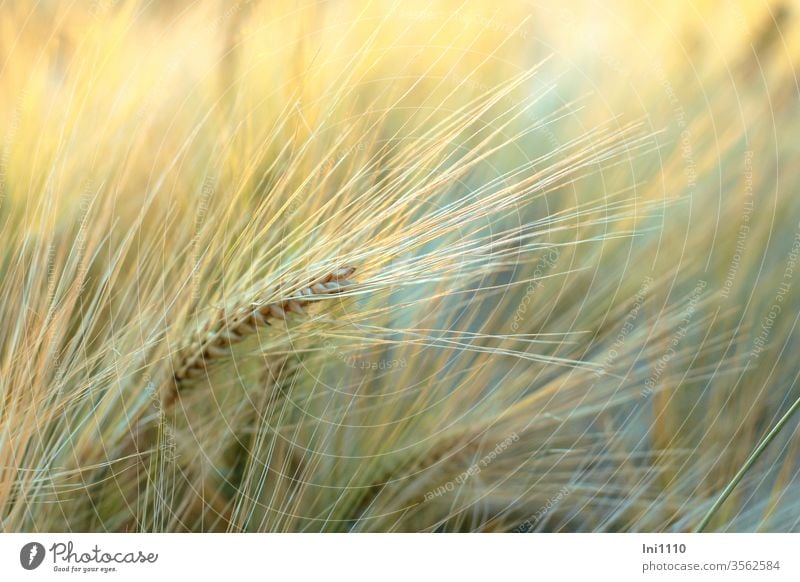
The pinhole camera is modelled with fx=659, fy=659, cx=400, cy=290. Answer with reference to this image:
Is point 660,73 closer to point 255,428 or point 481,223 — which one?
point 481,223
